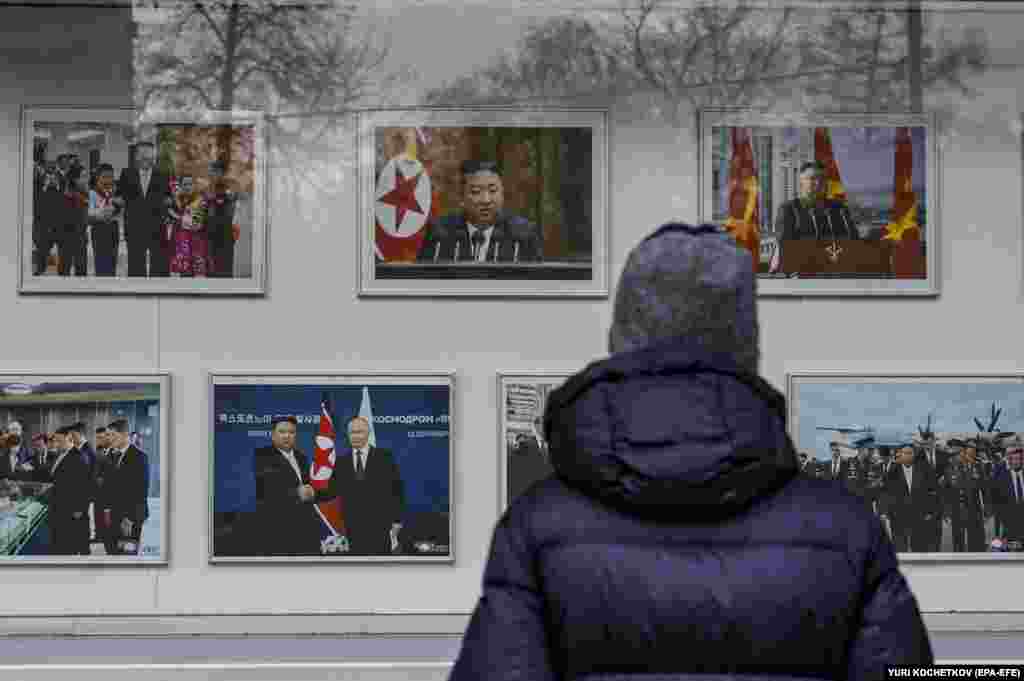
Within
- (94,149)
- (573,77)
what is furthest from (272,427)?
(573,77)

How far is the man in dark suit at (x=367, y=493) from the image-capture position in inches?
280

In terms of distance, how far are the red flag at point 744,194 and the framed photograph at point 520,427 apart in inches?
40.2

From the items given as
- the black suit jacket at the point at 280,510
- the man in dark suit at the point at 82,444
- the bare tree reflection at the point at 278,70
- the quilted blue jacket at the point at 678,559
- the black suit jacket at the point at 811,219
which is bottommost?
the black suit jacket at the point at 280,510

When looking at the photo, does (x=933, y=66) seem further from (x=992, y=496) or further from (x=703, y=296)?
(x=703, y=296)

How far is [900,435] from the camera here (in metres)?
7.18

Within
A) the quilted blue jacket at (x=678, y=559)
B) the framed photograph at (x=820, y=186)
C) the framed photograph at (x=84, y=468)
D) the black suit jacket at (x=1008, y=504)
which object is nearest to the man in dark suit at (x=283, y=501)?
the framed photograph at (x=84, y=468)

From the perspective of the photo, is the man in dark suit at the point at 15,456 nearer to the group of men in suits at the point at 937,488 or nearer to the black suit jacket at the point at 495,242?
the black suit jacket at the point at 495,242

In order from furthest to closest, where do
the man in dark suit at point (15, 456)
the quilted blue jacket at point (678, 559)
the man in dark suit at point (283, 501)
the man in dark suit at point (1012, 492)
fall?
the man in dark suit at point (1012, 492) < the man in dark suit at point (283, 501) < the man in dark suit at point (15, 456) < the quilted blue jacket at point (678, 559)

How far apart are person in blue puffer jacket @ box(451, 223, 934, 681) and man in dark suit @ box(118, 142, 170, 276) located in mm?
5340

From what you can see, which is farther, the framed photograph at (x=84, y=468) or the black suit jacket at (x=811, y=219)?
the black suit jacket at (x=811, y=219)

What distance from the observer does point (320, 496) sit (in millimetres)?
7152

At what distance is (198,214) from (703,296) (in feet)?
17.4

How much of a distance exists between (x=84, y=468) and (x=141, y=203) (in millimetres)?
1204

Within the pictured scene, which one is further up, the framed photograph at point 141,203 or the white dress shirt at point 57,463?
the framed photograph at point 141,203
